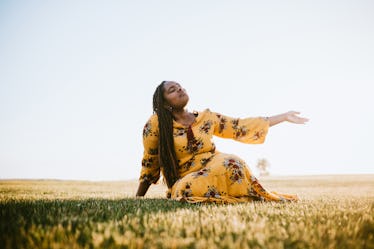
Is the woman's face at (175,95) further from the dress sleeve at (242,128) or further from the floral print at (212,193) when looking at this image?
the floral print at (212,193)

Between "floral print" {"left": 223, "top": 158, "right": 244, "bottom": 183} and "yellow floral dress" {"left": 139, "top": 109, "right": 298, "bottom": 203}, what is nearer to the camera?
"yellow floral dress" {"left": 139, "top": 109, "right": 298, "bottom": 203}

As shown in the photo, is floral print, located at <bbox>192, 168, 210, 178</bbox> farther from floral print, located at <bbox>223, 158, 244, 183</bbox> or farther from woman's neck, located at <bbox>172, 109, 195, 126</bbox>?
woman's neck, located at <bbox>172, 109, 195, 126</bbox>

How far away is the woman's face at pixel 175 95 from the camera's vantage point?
5.77 metres

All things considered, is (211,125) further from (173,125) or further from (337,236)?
(337,236)

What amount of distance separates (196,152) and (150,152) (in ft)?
3.37

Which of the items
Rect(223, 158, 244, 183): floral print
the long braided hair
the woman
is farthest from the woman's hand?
the long braided hair

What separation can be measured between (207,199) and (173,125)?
1.85 m

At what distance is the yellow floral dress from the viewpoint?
4841 mm

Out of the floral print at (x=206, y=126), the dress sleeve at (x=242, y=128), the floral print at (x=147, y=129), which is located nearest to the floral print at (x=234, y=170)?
the floral print at (x=206, y=126)

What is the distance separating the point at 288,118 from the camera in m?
5.66

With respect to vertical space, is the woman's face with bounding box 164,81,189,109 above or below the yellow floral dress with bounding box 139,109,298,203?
above

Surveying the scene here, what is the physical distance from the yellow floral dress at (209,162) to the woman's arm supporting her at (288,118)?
0.16 meters

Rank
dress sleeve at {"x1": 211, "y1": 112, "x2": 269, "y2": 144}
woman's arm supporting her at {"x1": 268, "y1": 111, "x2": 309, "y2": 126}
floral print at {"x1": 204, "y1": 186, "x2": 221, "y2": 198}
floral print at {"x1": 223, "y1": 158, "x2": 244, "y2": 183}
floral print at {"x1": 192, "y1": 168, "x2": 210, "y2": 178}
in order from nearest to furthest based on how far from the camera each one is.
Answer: floral print at {"x1": 204, "y1": 186, "x2": 221, "y2": 198} < floral print at {"x1": 192, "y1": 168, "x2": 210, "y2": 178} < floral print at {"x1": 223, "y1": 158, "x2": 244, "y2": 183} < woman's arm supporting her at {"x1": 268, "y1": 111, "x2": 309, "y2": 126} < dress sleeve at {"x1": 211, "y1": 112, "x2": 269, "y2": 144}

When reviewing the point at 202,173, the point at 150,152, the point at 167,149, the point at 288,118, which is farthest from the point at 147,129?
the point at 288,118
